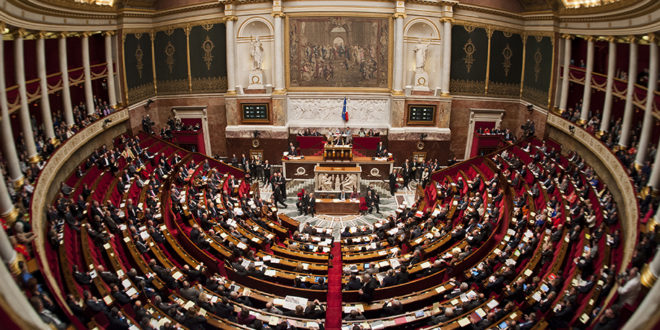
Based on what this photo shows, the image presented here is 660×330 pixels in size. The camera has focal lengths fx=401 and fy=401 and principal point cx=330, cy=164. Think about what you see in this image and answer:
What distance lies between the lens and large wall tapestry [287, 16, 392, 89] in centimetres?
2627

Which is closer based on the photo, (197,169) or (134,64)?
(197,169)

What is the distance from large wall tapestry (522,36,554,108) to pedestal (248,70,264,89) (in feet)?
58.4

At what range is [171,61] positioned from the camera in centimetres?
2786

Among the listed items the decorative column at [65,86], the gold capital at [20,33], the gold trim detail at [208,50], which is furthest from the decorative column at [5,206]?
the gold trim detail at [208,50]

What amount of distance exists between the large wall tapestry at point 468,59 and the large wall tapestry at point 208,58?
15.5 metres

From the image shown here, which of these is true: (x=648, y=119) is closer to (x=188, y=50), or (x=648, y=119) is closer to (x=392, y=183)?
(x=392, y=183)

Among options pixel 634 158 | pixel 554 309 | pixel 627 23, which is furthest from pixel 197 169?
pixel 627 23

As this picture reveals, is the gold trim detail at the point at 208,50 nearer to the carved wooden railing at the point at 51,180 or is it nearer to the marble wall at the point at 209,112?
the marble wall at the point at 209,112

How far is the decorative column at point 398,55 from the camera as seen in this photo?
25.9m

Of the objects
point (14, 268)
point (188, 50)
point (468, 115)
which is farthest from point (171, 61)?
point (14, 268)

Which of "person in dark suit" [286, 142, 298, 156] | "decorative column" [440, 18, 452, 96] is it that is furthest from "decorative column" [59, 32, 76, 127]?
"decorative column" [440, 18, 452, 96]

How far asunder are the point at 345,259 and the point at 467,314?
480 centimetres

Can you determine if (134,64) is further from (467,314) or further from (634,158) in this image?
(634,158)

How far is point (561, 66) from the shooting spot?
23500 millimetres
